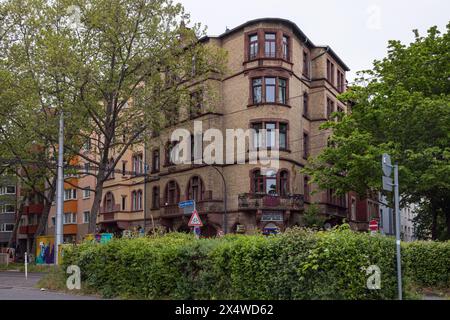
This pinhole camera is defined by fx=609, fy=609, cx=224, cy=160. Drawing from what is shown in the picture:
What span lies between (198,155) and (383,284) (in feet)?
119

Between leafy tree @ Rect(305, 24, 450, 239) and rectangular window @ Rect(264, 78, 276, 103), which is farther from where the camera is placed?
rectangular window @ Rect(264, 78, 276, 103)

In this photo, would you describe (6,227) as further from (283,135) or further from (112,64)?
(112,64)

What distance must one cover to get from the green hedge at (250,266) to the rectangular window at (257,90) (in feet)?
94.9

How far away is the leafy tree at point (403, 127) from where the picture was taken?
28.2 m

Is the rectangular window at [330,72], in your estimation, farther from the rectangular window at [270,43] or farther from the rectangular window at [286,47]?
the rectangular window at [270,43]

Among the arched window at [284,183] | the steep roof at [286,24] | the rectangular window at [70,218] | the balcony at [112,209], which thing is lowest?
the rectangular window at [70,218]

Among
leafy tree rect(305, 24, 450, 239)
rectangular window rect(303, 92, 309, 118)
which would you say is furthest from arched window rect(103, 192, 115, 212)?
leafy tree rect(305, 24, 450, 239)

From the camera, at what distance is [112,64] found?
32.7 metres

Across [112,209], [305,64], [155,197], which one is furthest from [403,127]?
[112,209]

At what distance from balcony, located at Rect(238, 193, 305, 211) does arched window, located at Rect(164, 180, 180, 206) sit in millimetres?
8620

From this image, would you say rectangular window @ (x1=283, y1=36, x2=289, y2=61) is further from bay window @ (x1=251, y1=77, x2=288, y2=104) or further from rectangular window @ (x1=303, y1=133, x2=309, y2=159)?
rectangular window @ (x1=303, y1=133, x2=309, y2=159)

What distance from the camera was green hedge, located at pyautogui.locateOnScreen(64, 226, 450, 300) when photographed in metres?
11.4

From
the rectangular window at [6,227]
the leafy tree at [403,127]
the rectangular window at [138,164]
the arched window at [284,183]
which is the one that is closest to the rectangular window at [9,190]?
the rectangular window at [6,227]
